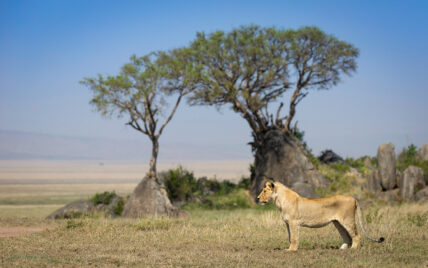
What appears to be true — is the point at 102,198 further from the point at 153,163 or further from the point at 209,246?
the point at 209,246

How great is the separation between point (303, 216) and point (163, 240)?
14.0ft

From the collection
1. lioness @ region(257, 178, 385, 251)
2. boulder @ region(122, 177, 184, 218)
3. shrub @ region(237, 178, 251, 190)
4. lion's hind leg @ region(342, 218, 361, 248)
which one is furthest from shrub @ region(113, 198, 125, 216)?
lion's hind leg @ region(342, 218, 361, 248)

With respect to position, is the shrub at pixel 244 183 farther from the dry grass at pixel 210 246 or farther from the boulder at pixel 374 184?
the dry grass at pixel 210 246

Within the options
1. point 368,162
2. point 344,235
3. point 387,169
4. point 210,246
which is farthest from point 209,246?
point 368,162

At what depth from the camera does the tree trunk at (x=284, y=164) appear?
30047 millimetres

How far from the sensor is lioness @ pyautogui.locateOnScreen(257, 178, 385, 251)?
39.0 feet

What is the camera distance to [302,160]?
30484 millimetres

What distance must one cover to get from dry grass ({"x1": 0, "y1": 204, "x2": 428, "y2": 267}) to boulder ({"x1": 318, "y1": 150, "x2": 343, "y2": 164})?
19.4 metres

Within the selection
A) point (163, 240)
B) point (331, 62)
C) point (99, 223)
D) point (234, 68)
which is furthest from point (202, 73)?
point (163, 240)

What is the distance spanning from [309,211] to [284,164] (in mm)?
18674

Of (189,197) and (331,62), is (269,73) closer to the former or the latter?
(331,62)

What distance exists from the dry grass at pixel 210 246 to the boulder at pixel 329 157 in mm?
19400

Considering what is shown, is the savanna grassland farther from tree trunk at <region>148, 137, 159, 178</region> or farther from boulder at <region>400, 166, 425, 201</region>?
boulder at <region>400, 166, 425, 201</region>

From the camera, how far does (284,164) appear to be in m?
30.4
